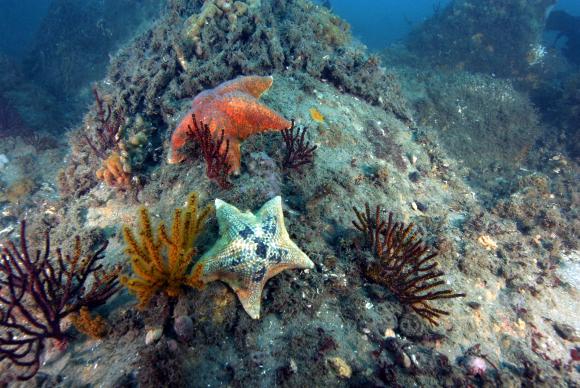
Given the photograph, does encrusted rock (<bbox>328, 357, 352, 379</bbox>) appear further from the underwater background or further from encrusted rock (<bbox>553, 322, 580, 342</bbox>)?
encrusted rock (<bbox>553, 322, 580, 342</bbox>)

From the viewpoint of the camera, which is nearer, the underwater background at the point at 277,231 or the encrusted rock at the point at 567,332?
the underwater background at the point at 277,231

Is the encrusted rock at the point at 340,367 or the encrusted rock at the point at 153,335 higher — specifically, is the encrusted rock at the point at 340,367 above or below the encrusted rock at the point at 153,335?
→ below

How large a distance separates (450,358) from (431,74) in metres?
13.1

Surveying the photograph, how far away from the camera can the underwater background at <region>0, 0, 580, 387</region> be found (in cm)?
347

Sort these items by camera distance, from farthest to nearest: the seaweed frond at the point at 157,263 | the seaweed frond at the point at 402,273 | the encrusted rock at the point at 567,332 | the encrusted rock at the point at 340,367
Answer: the encrusted rock at the point at 567,332 < the seaweed frond at the point at 402,273 < the encrusted rock at the point at 340,367 < the seaweed frond at the point at 157,263

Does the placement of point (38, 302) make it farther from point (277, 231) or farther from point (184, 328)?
point (277, 231)

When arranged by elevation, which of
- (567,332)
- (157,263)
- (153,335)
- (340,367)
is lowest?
(567,332)

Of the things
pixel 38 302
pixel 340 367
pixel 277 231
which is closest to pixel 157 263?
pixel 277 231

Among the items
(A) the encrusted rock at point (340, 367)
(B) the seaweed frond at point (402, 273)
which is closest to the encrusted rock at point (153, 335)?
(A) the encrusted rock at point (340, 367)

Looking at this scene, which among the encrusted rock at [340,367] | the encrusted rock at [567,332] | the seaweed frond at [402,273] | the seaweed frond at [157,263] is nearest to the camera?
the seaweed frond at [157,263]

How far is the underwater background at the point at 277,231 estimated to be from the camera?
3473mm

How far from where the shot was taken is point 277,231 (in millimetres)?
3756

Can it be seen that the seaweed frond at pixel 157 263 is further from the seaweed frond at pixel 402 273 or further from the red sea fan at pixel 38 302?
the seaweed frond at pixel 402 273

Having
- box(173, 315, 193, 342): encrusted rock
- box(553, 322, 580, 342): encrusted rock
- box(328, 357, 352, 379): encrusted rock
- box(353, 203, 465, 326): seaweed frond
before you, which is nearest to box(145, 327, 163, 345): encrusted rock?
box(173, 315, 193, 342): encrusted rock
